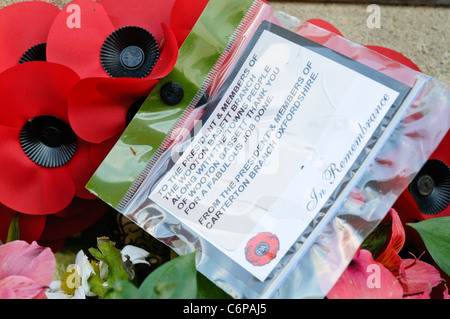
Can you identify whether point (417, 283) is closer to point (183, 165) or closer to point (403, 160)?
point (403, 160)

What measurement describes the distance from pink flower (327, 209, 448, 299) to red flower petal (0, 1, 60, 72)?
1.38ft

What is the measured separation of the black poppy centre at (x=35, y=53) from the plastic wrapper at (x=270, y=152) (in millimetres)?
154

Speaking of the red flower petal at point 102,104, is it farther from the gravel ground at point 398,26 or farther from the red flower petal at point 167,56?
the gravel ground at point 398,26

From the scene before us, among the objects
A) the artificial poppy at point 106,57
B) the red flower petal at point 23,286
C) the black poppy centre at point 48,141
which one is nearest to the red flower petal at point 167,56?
the artificial poppy at point 106,57

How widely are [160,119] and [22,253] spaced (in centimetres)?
18

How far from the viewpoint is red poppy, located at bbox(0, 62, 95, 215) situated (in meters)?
0.42

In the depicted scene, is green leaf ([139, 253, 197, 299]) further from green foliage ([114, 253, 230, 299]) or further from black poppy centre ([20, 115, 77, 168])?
black poppy centre ([20, 115, 77, 168])

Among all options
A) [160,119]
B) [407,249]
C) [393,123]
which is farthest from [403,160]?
[160,119]

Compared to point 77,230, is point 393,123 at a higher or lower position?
higher

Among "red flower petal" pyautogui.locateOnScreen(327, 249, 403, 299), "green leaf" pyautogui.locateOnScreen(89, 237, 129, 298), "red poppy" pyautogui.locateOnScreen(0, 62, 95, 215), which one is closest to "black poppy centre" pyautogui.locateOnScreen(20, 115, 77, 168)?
"red poppy" pyautogui.locateOnScreen(0, 62, 95, 215)

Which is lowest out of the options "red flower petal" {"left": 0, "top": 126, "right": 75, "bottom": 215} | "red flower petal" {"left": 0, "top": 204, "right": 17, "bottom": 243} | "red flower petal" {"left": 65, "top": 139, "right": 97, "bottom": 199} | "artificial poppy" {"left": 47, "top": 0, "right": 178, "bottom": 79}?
"red flower petal" {"left": 0, "top": 204, "right": 17, "bottom": 243}

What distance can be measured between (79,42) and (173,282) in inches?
11.0

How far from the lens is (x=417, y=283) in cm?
40
